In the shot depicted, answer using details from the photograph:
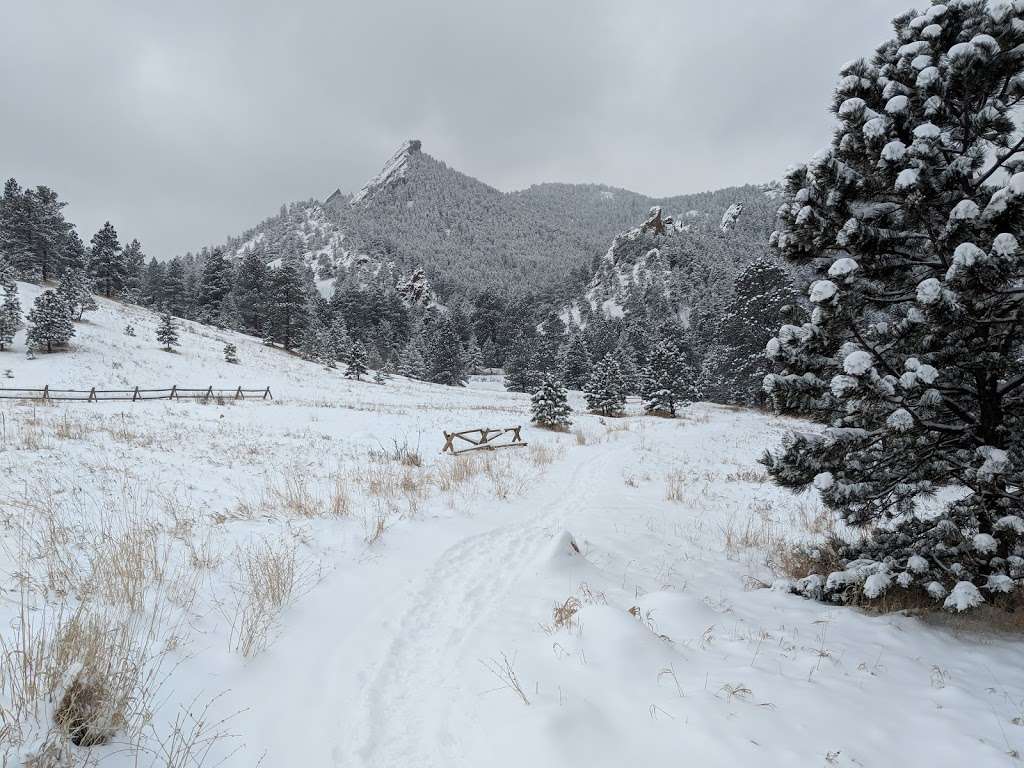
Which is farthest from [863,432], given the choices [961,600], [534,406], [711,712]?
[534,406]

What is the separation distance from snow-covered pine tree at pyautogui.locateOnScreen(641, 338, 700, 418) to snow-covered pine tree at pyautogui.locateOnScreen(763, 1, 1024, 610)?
3636 centimetres

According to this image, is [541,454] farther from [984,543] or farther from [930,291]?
[930,291]

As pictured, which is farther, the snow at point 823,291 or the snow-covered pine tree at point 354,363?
the snow-covered pine tree at point 354,363

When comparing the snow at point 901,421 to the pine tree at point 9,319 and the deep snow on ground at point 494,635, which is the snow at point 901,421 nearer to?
the deep snow on ground at point 494,635

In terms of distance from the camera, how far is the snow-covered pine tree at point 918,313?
3867mm

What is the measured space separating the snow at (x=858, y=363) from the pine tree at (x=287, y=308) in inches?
2592

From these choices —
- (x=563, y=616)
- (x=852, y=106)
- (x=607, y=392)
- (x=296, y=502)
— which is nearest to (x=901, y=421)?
(x=852, y=106)

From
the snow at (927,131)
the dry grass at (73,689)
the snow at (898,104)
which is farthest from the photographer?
the snow at (898,104)

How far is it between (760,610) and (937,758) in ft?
7.87

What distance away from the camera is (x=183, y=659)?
3180mm

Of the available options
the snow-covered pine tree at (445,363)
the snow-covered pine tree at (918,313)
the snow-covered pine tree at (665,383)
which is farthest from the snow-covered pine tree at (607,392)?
the snow-covered pine tree at (918,313)

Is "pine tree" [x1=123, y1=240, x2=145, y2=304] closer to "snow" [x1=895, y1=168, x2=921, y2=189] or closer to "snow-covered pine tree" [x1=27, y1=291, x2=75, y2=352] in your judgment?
"snow-covered pine tree" [x1=27, y1=291, x2=75, y2=352]

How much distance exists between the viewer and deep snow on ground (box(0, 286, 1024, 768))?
8.53ft

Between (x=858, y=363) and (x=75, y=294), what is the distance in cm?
5617
